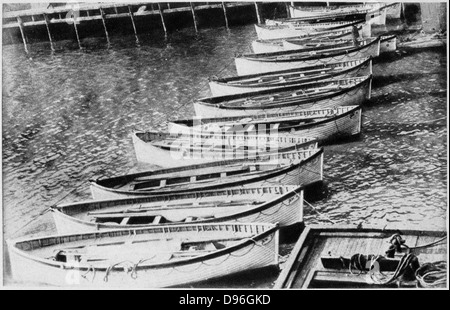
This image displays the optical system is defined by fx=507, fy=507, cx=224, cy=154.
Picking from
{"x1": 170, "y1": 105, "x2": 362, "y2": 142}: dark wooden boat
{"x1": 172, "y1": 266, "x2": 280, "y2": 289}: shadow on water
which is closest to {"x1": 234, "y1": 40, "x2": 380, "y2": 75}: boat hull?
{"x1": 170, "y1": 105, "x2": 362, "y2": 142}: dark wooden boat

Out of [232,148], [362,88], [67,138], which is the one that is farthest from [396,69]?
[67,138]

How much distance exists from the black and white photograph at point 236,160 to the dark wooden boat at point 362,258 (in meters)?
0.04

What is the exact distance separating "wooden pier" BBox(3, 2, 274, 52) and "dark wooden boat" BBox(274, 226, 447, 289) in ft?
97.1

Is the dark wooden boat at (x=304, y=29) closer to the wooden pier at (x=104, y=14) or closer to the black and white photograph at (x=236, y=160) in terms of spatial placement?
the black and white photograph at (x=236, y=160)

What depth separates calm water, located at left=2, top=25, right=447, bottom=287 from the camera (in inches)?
696

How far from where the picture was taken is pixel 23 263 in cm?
1428

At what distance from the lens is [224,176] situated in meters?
18.2

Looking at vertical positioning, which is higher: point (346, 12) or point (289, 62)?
point (346, 12)

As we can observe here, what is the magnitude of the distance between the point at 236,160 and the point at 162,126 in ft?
24.3

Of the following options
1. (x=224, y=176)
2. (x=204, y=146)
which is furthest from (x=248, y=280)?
(x=204, y=146)

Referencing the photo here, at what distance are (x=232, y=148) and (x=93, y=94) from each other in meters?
13.6

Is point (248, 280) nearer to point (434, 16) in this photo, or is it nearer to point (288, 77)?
point (288, 77)

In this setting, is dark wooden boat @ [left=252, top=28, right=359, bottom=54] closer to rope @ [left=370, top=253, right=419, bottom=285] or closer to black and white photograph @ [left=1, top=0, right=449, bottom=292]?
black and white photograph @ [left=1, top=0, right=449, bottom=292]

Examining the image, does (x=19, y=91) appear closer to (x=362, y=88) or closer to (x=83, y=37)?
(x=83, y=37)
